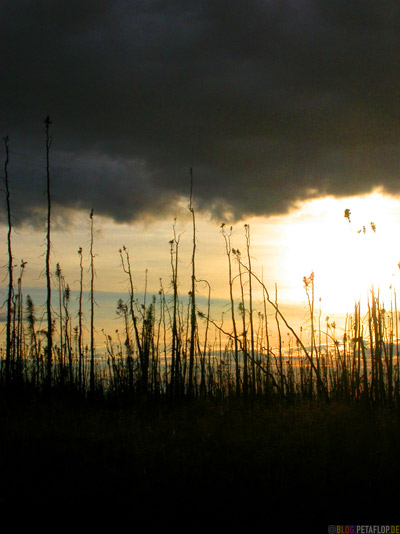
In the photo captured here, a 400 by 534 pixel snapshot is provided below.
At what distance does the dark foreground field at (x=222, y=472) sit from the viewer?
5.38m

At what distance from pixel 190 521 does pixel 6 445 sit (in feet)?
11.5

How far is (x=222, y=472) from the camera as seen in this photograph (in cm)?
611

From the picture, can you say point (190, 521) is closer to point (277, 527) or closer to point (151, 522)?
point (151, 522)

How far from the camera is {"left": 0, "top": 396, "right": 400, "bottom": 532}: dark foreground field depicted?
5383 mm

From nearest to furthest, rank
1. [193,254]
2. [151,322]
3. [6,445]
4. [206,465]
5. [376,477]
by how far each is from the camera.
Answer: [376,477] < [206,465] < [6,445] < [193,254] < [151,322]

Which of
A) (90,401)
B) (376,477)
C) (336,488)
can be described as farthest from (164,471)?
(90,401)

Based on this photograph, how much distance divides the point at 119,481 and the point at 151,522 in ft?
3.09

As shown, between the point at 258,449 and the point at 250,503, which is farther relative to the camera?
the point at 258,449

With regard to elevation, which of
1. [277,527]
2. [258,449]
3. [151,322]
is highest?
[151,322]

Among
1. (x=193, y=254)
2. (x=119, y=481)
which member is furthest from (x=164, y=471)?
(x=193, y=254)

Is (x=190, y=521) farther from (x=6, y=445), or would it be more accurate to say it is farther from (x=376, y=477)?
(x=6, y=445)

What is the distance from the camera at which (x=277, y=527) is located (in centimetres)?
517

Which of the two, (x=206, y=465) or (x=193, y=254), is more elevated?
(x=193, y=254)

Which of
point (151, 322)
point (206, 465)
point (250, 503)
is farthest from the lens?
point (151, 322)
